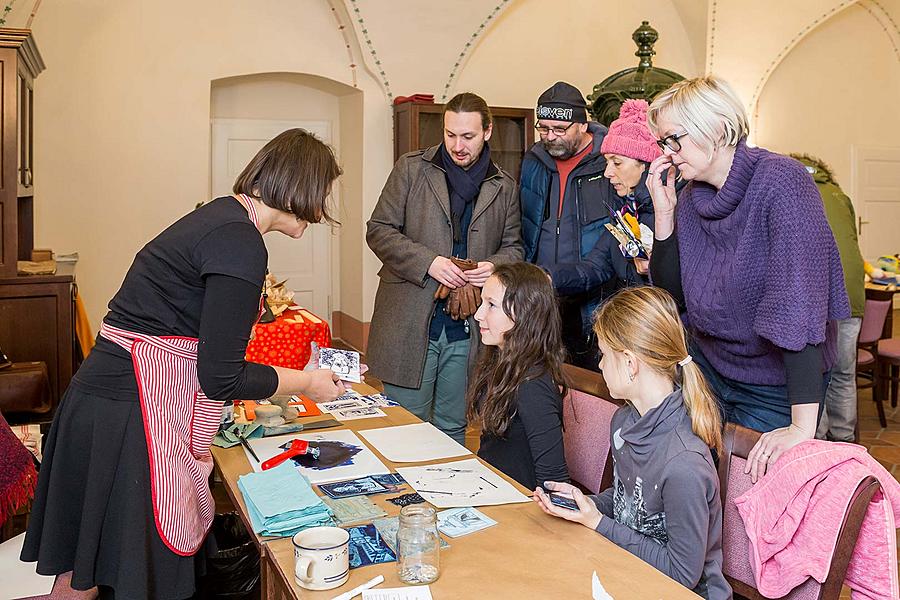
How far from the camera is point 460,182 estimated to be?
3.45m

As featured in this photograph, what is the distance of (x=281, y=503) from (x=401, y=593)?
48 centimetres

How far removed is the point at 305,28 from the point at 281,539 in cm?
655

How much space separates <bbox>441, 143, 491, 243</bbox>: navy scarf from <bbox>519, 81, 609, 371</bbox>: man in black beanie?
0.73ft

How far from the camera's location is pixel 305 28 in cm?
753

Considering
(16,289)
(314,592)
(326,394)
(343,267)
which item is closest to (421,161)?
(326,394)

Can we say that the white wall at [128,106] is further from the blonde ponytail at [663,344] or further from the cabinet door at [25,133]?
the blonde ponytail at [663,344]

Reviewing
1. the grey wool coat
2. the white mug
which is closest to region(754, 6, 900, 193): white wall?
the grey wool coat

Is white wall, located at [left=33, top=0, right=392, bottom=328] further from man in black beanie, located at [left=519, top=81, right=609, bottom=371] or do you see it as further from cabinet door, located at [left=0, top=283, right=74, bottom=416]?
man in black beanie, located at [left=519, top=81, right=609, bottom=371]

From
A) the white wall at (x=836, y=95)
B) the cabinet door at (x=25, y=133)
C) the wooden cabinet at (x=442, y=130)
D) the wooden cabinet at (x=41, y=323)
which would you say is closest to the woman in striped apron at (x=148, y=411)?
the wooden cabinet at (x=41, y=323)

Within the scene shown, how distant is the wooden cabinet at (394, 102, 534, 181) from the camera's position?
7.47m

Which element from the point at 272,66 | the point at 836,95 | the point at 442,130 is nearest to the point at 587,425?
the point at 442,130

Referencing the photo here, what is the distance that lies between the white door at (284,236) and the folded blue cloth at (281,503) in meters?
6.07

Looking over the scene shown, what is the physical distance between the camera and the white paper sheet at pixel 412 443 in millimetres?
2371

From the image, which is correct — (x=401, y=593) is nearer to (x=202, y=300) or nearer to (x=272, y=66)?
(x=202, y=300)
